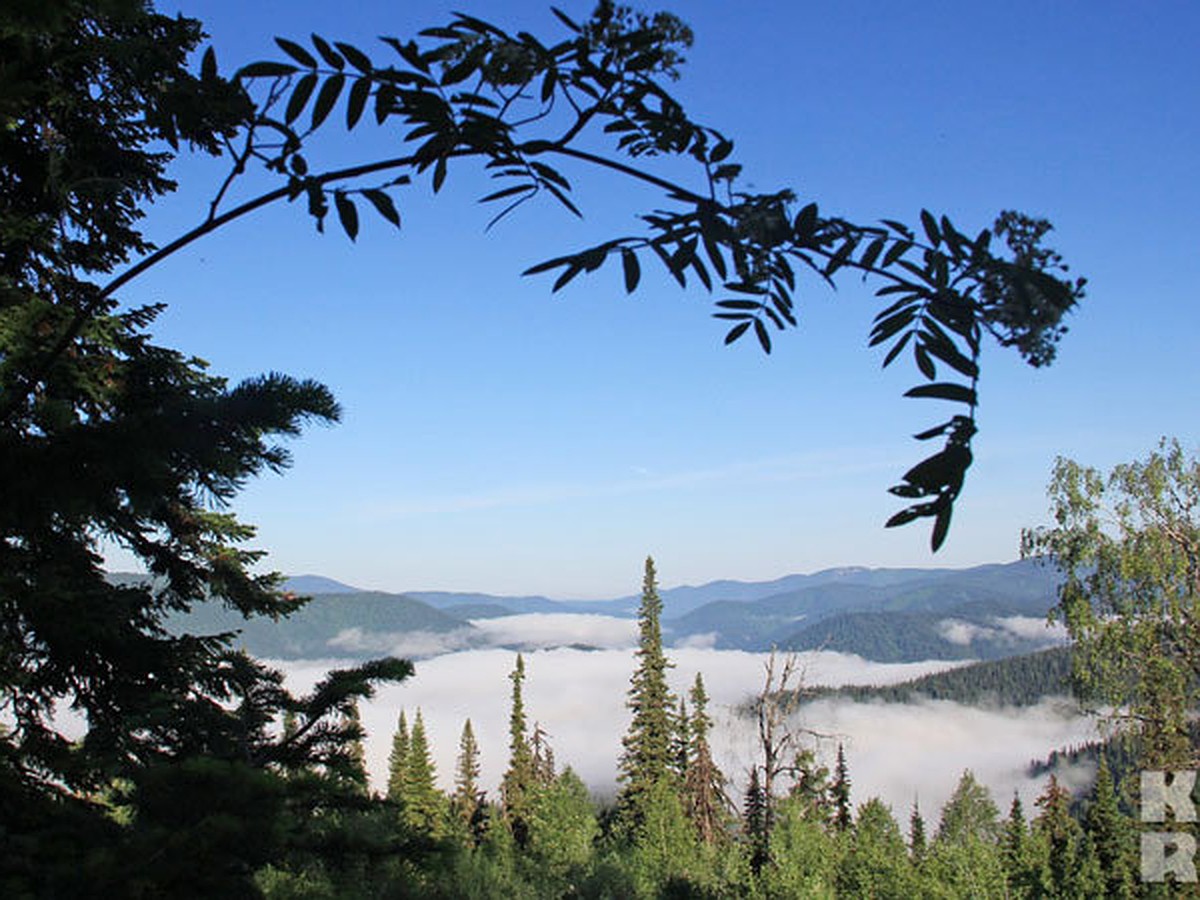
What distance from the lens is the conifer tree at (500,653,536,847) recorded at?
5712cm

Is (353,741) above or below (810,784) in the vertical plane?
above

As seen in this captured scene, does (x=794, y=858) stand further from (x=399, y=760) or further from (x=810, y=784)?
(x=399, y=760)

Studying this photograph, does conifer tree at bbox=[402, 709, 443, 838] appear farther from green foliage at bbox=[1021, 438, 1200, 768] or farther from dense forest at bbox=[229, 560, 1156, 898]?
green foliage at bbox=[1021, 438, 1200, 768]

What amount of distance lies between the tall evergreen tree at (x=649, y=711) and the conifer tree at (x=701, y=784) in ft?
5.83

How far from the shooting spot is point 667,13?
138 centimetres

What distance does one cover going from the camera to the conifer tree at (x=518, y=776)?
57.1 meters

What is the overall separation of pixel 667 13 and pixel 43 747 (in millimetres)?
4638

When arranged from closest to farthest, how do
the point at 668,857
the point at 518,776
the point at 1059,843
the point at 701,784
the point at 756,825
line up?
the point at 668,857
the point at 1059,843
the point at 756,825
the point at 701,784
the point at 518,776

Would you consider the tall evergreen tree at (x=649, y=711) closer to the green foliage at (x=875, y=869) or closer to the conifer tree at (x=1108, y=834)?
the green foliage at (x=875, y=869)

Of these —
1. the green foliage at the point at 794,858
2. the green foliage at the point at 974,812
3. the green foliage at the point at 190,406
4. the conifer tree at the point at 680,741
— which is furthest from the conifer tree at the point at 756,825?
the green foliage at the point at 190,406

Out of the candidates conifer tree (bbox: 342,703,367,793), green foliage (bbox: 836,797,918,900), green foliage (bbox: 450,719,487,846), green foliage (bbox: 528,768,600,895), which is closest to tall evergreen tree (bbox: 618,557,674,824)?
green foliage (bbox: 528,768,600,895)

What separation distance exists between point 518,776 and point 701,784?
56.4 ft

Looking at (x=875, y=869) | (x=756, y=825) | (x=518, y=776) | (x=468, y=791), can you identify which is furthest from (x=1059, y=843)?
(x=468, y=791)

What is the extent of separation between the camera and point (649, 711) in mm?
51781
